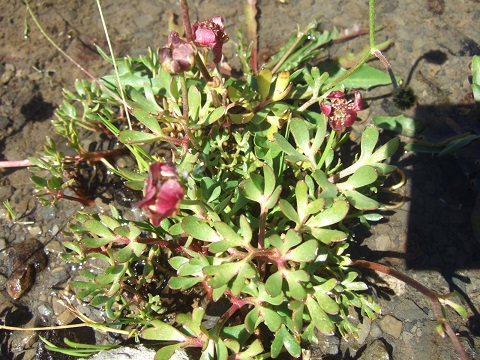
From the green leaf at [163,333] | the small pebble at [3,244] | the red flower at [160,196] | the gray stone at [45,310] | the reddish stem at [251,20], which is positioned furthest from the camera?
the reddish stem at [251,20]

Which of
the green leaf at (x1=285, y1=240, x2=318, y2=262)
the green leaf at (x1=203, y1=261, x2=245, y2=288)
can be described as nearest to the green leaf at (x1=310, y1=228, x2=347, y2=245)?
the green leaf at (x1=285, y1=240, x2=318, y2=262)

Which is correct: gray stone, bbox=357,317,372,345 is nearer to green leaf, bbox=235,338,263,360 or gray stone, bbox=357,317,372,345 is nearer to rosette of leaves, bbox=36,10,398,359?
rosette of leaves, bbox=36,10,398,359

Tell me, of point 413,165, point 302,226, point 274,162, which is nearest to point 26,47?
point 274,162

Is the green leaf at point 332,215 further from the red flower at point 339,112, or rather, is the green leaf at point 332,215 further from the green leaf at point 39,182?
the green leaf at point 39,182

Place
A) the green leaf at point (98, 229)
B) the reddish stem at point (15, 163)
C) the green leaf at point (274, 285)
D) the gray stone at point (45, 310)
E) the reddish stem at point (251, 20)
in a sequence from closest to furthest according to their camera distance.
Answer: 1. the green leaf at point (274, 285)
2. the green leaf at point (98, 229)
3. the gray stone at point (45, 310)
4. the reddish stem at point (15, 163)
5. the reddish stem at point (251, 20)

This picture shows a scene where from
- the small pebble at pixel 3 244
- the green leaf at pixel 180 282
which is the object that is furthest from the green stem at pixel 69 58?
the green leaf at pixel 180 282
